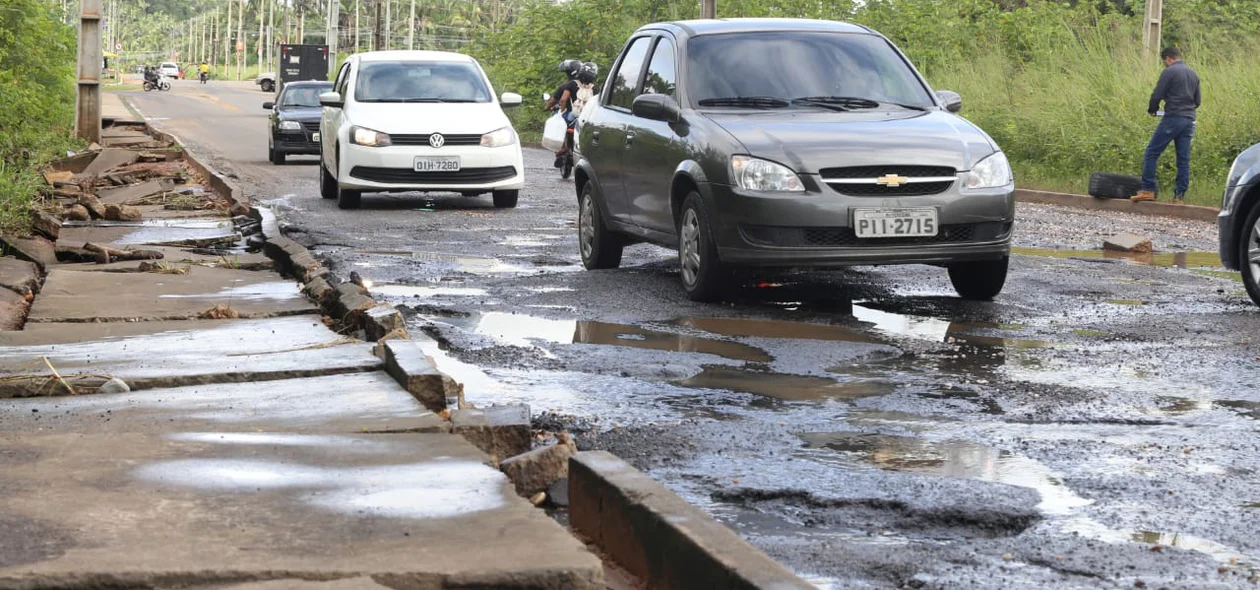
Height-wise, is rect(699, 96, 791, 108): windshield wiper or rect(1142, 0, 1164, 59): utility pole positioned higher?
rect(1142, 0, 1164, 59): utility pole

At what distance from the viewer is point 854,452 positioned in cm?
519

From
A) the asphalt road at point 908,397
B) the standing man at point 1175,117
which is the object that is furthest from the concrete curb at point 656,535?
the standing man at point 1175,117

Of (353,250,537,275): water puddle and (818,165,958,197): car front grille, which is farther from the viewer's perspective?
(353,250,537,275): water puddle

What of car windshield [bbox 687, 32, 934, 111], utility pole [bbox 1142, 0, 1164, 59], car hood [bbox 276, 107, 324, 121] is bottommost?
car hood [bbox 276, 107, 324, 121]

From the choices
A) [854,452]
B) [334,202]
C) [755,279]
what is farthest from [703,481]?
[334,202]

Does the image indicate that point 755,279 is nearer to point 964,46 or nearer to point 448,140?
point 448,140

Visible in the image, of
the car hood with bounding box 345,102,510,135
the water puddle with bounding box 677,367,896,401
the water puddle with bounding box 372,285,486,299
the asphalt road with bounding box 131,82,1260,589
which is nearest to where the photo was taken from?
the asphalt road with bounding box 131,82,1260,589

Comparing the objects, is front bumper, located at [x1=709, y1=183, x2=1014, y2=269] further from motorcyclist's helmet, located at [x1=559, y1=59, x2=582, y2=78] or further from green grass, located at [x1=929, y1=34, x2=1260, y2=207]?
motorcyclist's helmet, located at [x1=559, y1=59, x2=582, y2=78]

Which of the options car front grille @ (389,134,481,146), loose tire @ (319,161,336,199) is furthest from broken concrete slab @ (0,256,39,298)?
loose tire @ (319,161,336,199)

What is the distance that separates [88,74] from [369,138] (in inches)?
437

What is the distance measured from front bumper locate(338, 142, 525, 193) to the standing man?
685 cm

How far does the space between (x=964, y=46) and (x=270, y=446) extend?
2803 cm

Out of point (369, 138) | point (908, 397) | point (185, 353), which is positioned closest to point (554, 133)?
point (369, 138)

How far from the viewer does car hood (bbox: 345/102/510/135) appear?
1712 cm
